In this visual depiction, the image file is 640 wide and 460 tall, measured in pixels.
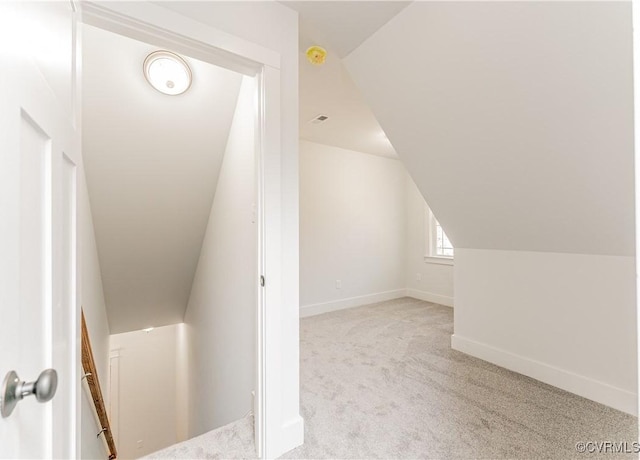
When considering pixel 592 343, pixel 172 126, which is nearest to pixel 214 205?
pixel 172 126

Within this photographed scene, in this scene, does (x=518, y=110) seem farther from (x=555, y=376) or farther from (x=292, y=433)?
(x=292, y=433)

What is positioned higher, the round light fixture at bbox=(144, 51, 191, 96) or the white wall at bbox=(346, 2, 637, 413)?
the round light fixture at bbox=(144, 51, 191, 96)

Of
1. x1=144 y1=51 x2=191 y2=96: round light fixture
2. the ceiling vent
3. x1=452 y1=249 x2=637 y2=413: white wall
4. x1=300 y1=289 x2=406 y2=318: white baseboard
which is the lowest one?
x1=300 y1=289 x2=406 y2=318: white baseboard

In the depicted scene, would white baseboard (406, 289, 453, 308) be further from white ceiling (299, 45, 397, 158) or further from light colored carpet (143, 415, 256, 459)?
light colored carpet (143, 415, 256, 459)

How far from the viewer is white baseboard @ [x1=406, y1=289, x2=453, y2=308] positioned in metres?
4.21

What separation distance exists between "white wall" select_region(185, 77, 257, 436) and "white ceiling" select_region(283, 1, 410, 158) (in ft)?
1.67

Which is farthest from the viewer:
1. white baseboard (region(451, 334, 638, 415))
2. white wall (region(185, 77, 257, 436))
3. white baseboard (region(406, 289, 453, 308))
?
white baseboard (region(406, 289, 453, 308))

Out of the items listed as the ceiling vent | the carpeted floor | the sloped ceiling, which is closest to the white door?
the carpeted floor

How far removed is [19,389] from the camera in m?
0.46

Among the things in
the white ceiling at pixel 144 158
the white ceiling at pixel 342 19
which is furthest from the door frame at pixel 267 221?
the white ceiling at pixel 144 158

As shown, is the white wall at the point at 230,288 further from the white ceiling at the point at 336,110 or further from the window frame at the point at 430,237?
the window frame at the point at 430,237

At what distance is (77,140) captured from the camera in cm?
102

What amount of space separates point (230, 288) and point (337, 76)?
192 cm

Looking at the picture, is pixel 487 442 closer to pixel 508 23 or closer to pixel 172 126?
pixel 508 23
